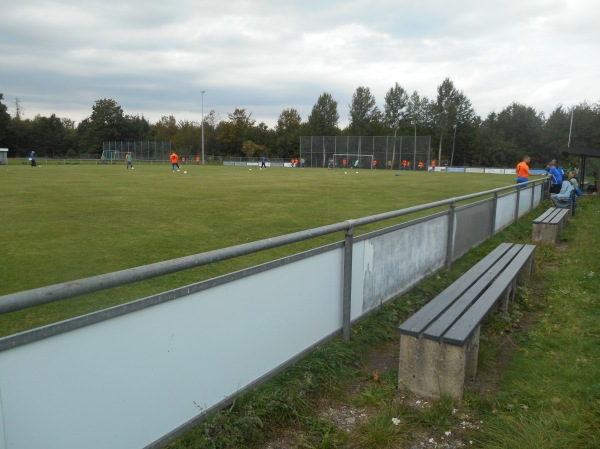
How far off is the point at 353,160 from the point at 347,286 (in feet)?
199

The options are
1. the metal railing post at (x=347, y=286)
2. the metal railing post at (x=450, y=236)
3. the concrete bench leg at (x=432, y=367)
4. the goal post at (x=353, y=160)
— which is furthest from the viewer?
the goal post at (x=353, y=160)

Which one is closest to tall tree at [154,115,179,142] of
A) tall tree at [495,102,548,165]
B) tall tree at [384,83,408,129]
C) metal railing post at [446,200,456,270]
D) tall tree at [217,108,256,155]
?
tall tree at [217,108,256,155]

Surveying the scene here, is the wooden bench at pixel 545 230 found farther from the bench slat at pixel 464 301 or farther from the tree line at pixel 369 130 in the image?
the tree line at pixel 369 130

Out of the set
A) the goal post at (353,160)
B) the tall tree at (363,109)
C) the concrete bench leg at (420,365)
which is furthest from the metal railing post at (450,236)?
the tall tree at (363,109)

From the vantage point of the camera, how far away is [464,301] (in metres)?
4.03

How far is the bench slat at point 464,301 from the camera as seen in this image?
3.36 m

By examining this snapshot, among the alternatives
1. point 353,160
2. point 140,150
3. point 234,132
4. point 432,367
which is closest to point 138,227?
point 432,367

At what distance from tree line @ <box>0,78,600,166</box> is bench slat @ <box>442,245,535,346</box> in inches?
3077

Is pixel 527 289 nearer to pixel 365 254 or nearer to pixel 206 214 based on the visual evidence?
pixel 365 254

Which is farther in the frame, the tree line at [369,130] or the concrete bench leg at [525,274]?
the tree line at [369,130]

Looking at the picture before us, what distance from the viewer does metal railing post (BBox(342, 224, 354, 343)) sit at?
12.8 ft

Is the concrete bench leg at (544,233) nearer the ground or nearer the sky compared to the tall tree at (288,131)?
nearer the ground

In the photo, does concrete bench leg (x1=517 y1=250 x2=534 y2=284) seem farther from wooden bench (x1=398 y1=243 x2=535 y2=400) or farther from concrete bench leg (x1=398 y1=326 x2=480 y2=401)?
concrete bench leg (x1=398 y1=326 x2=480 y2=401)

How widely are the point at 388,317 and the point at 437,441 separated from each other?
1.90 m
